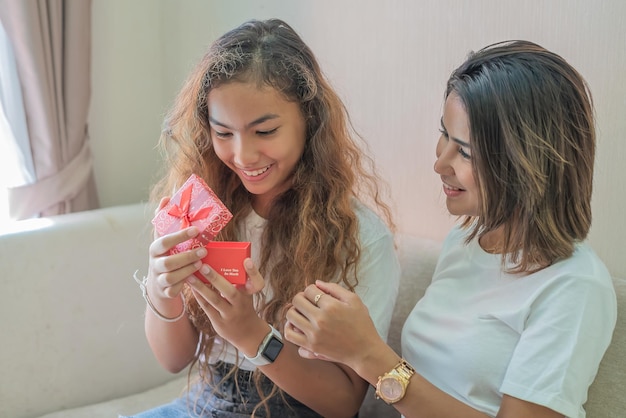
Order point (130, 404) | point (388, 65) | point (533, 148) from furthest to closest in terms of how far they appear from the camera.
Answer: point (130, 404), point (388, 65), point (533, 148)

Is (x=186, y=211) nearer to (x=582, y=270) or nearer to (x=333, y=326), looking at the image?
(x=333, y=326)

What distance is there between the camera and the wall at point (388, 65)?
133cm

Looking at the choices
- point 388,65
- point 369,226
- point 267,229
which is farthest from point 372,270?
point 388,65

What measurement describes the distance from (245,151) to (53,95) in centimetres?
98

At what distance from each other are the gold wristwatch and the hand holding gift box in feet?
0.90

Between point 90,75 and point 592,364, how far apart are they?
166cm

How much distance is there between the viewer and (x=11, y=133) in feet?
6.23

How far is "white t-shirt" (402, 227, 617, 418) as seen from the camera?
998 mm

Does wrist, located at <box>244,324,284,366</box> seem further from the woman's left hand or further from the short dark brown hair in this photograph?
the short dark brown hair

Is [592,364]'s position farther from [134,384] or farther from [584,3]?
[134,384]

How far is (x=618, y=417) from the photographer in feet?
3.77

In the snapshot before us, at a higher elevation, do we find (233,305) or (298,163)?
(298,163)

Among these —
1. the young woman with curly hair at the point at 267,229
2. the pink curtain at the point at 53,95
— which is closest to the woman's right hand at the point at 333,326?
the young woman with curly hair at the point at 267,229

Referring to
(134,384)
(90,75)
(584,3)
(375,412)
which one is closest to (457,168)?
(584,3)
